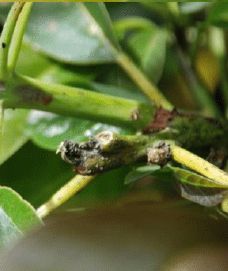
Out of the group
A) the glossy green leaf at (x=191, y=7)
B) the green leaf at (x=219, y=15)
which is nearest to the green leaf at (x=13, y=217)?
the green leaf at (x=219, y=15)

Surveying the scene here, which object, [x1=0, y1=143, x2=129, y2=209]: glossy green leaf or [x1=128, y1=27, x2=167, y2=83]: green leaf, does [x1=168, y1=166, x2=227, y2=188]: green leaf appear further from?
[x1=128, y1=27, x2=167, y2=83]: green leaf

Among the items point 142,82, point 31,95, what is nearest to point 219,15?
point 142,82

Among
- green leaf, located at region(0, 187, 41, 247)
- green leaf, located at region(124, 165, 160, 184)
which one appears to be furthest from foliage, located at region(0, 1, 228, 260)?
green leaf, located at region(0, 187, 41, 247)

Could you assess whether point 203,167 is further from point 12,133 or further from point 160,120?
point 12,133

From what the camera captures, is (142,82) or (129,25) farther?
(129,25)

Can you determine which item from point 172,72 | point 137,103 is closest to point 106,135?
point 137,103

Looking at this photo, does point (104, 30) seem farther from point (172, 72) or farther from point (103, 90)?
point (172, 72)

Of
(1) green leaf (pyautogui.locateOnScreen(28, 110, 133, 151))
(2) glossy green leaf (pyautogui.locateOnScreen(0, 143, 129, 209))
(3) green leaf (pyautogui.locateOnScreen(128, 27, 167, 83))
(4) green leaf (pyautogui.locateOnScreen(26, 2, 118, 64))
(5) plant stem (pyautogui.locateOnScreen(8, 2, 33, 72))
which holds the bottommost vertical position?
(2) glossy green leaf (pyautogui.locateOnScreen(0, 143, 129, 209))
